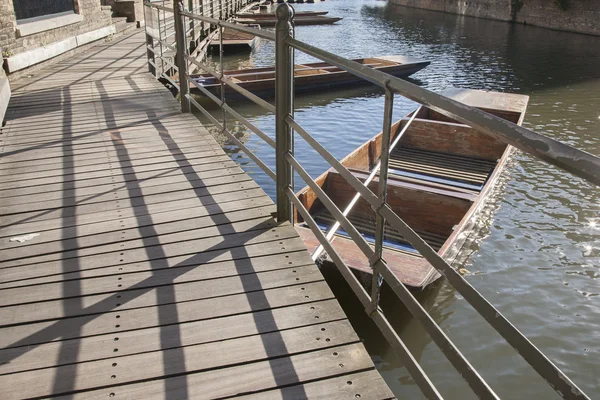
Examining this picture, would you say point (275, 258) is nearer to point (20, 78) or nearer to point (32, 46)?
point (20, 78)

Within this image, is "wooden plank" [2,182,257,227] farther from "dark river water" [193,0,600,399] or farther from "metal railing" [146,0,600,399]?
"dark river water" [193,0,600,399]

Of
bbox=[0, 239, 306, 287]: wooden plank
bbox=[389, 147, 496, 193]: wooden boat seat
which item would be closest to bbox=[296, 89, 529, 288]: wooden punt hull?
bbox=[389, 147, 496, 193]: wooden boat seat

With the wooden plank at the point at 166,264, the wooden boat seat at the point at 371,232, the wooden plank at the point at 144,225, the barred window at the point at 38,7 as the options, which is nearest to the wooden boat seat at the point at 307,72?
the barred window at the point at 38,7

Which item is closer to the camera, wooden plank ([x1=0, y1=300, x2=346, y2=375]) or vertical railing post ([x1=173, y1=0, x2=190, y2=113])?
wooden plank ([x1=0, y1=300, x2=346, y2=375])

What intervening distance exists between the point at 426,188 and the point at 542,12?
26.9 metres

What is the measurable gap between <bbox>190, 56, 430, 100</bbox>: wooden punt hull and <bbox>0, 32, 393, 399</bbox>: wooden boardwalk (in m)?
7.68

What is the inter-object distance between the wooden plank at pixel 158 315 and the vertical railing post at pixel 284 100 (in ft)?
2.40

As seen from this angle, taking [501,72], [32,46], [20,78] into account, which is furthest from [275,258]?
[501,72]

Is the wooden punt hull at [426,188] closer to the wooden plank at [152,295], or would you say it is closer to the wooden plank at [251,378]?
the wooden plank at [152,295]

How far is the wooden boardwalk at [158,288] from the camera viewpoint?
198cm

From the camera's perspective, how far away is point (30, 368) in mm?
2037

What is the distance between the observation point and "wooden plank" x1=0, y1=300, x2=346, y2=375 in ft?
6.85

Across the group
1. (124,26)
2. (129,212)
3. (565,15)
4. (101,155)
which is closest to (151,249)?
(129,212)

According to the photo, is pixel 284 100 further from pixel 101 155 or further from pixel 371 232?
pixel 371 232
